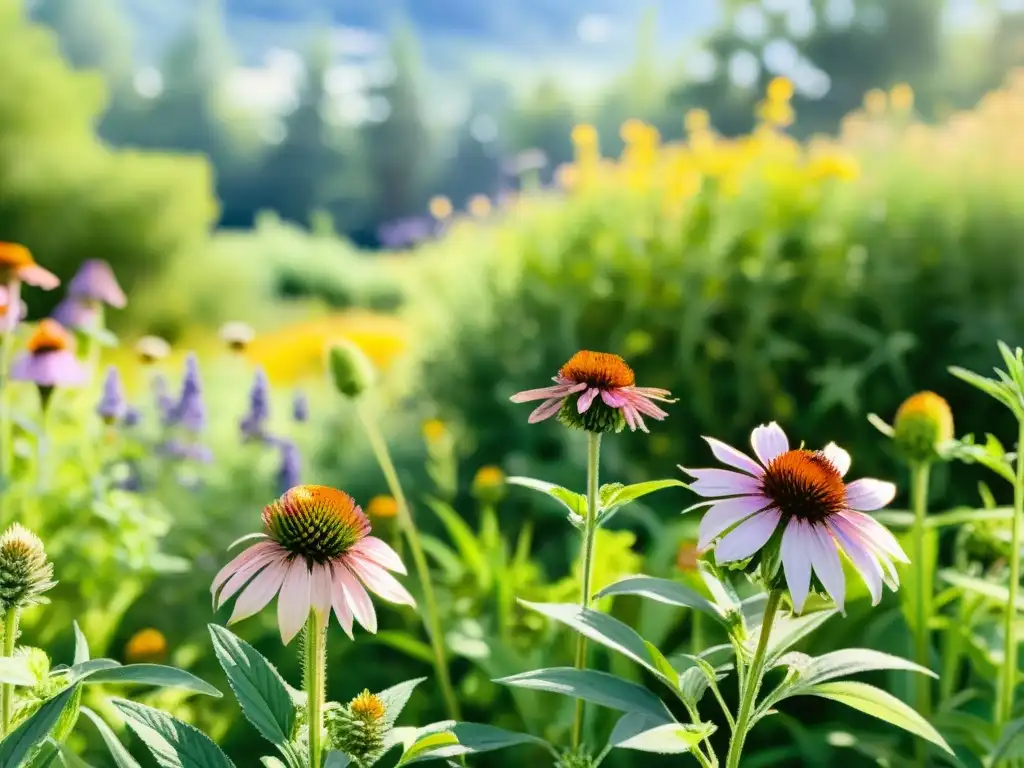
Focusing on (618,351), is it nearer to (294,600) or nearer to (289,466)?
(289,466)

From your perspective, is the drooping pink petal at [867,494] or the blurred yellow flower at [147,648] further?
the blurred yellow flower at [147,648]

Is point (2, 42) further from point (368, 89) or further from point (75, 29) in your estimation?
point (75, 29)

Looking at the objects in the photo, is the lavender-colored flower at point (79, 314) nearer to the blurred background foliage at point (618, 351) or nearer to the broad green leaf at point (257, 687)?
the blurred background foliage at point (618, 351)

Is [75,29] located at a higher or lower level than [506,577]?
higher

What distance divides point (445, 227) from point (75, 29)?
92.1ft

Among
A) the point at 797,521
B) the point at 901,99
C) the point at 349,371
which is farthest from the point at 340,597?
the point at 901,99

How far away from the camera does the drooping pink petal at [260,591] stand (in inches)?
26.5

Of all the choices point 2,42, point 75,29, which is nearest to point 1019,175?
point 2,42

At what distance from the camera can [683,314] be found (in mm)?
2789

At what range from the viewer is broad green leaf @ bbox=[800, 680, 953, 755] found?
733 millimetres

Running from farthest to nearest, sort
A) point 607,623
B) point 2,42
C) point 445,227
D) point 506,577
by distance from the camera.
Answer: point 2,42, point 445,227, point 506,577, point 607,623

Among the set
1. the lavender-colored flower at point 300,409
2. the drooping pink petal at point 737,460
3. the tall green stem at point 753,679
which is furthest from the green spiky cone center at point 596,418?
the lavender-colored flower at point 300,409

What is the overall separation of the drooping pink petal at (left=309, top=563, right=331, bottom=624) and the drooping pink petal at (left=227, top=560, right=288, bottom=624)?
2 cm

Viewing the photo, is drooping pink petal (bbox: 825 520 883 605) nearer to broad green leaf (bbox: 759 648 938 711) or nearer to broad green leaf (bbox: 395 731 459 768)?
broad green leaf (bbox: 759 648 938 711)
